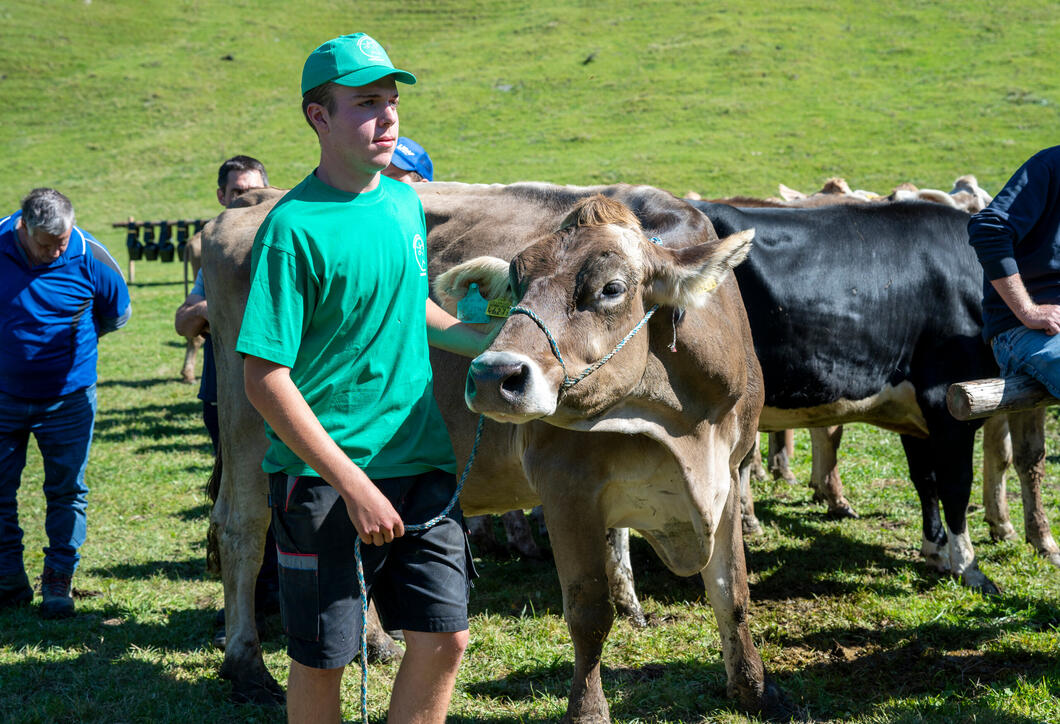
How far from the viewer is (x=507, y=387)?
2988 millimetres

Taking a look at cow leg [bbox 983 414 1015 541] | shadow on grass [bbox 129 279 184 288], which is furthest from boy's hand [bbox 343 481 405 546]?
shadow on grass [bbox 129 279 184 288]

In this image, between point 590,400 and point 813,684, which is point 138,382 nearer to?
point 813,684

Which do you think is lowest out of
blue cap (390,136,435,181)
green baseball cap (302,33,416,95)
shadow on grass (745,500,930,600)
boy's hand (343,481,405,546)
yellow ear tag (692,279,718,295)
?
shadow on grass (745,500,930,600)

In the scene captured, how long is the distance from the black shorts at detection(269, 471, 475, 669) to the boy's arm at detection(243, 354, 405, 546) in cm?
21

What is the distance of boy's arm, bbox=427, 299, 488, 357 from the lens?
3283 millimetres

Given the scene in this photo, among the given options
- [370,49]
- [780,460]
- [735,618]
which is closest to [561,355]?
[370,49]

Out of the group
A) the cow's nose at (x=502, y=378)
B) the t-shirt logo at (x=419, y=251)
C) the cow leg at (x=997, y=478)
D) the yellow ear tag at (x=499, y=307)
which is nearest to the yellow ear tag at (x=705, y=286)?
the yellow ear tag at (x=499, y=307)

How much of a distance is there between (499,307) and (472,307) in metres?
0.59

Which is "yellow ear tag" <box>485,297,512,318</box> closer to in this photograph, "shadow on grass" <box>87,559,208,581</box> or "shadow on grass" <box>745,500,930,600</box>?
"shadow on grass" <box>745,500,930,600</box>

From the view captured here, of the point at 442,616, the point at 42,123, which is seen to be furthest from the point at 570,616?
the point at 42,123

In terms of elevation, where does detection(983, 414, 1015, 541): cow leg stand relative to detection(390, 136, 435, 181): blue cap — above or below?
below

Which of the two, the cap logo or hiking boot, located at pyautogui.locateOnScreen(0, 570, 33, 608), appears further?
hiking boot, located at pyautogui.locateOnScreen(0, 570, 33, 608)

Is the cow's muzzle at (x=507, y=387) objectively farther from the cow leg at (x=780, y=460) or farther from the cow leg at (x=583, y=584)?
the cow leg at (x=780, y=460)

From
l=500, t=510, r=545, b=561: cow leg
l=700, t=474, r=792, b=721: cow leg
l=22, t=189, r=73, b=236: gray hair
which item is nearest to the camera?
l=700, t=474, r=792, b=721: cow leg
